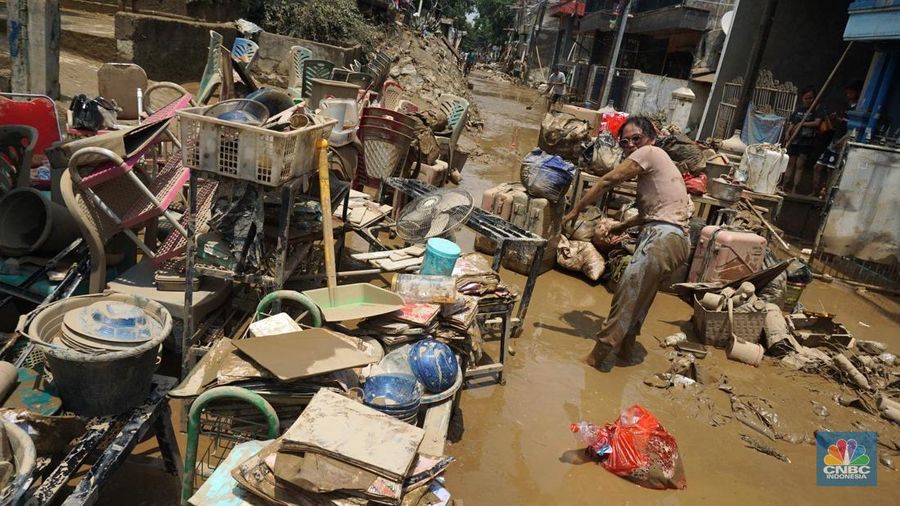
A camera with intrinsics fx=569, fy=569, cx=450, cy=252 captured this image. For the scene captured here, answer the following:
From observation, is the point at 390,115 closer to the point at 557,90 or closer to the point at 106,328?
the point at 106,328

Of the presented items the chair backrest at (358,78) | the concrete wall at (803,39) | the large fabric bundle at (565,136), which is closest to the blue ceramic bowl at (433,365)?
the large fabric bundle at (565,136)

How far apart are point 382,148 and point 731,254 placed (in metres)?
4.06

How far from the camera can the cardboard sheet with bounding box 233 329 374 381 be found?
265cm

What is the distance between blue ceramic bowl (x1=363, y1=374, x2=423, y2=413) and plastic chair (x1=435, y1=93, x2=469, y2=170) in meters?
6.09

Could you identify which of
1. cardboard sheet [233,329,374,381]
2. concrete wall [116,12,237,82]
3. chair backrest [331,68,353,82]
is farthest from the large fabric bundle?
concrete wall [116,12,237,82]

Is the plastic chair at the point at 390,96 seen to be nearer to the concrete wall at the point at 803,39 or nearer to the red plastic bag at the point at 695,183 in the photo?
the red plastic bag at the point at 695,183

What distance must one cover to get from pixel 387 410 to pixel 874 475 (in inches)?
150

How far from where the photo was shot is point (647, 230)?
492cm

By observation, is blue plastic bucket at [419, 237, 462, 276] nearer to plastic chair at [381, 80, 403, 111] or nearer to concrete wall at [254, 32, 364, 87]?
plastic chair at [381, 80, 403, 111]

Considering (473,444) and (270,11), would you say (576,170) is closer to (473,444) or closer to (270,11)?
(473,444)

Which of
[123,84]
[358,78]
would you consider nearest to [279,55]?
[358,78]

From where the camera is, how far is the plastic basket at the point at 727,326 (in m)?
5.69

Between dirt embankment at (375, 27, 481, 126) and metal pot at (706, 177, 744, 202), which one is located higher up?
dirt embankment at (375, 27, 481, 126)

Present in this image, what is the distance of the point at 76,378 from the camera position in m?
2.54
